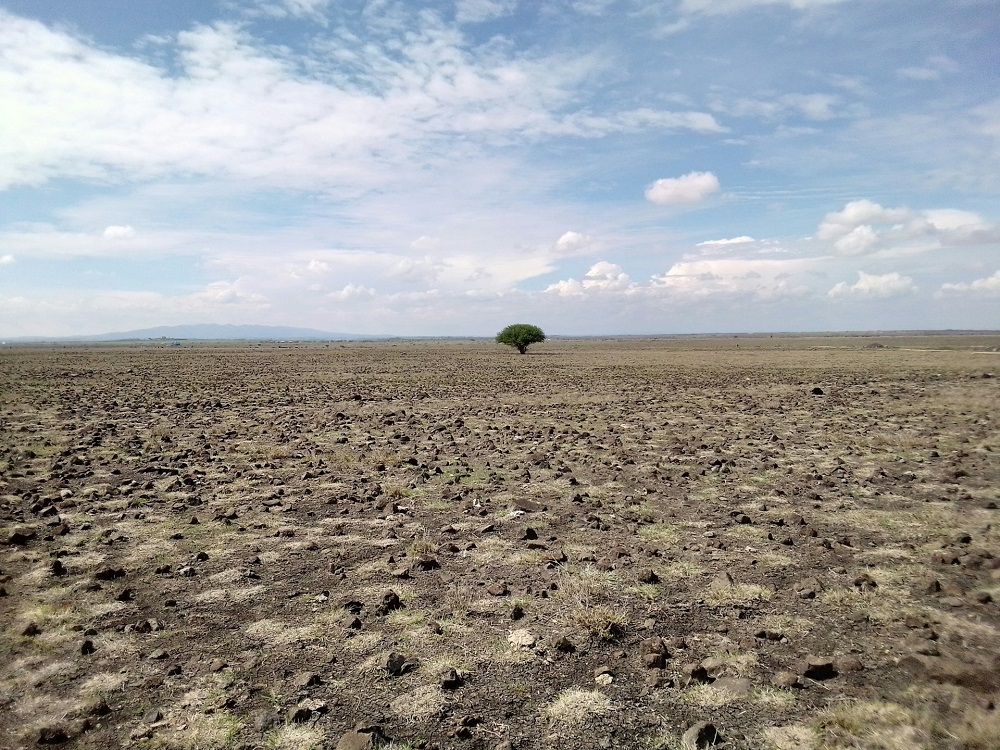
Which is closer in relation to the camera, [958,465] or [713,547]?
[713,547]

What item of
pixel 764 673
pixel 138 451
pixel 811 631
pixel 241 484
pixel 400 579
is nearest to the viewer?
pixel 764 673

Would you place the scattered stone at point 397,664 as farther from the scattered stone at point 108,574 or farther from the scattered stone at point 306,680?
the scattered stone at point 108,574

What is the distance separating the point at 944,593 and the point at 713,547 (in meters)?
2.57

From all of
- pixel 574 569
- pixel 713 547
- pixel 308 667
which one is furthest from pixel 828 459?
pixel 308 667

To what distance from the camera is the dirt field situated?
454 centimetres

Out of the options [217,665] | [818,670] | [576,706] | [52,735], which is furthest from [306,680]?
[818,670]

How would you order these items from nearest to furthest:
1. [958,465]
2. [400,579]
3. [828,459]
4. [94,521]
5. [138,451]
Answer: [400,579] → [94,521] → [958,465] → [828,459] → [138,451]

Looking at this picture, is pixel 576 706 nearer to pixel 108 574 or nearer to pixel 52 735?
pixel 52 735

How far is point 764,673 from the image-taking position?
16.7ft

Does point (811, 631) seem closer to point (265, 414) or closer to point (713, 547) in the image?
point (713, 547)

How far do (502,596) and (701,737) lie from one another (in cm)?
290

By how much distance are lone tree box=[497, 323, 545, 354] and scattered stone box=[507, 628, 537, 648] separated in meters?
94.3

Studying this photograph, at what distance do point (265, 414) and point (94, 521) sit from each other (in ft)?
45.8

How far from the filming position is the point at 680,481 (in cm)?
1226
